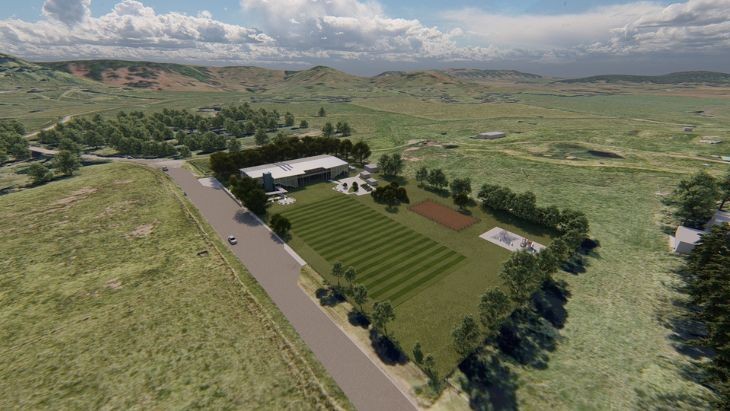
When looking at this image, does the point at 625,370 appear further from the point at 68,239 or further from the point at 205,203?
the point at 68,239

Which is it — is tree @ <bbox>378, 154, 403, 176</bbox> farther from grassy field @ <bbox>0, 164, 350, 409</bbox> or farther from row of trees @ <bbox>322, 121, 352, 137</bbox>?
row of trees @ <bbox>322, 121, 352, 137</bbox>

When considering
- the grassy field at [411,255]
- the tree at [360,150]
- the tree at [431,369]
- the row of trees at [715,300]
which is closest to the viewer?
the row of trees at [715,300]

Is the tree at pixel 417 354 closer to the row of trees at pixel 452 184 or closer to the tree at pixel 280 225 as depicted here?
the tree at pixel 280 225

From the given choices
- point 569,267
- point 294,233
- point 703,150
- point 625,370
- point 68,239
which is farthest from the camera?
point 703,150

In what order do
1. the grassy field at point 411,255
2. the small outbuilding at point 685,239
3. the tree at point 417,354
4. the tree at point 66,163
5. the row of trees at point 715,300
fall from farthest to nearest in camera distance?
1. the tree at point 66,163
2. the small outbuilding at point 685,239
3. the grassy field at point 411,255
4. the tree at point 417,354
5. the row of trees at point 715,300

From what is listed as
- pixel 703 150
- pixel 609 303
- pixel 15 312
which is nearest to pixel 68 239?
pixel 15 312

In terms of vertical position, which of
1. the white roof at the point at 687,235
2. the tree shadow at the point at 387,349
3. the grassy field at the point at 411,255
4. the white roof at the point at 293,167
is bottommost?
the tree shadow at the point at 387,349

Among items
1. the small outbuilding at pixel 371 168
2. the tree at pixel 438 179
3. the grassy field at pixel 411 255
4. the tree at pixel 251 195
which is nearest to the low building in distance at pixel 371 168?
the small outbuilding at pixel 371 168

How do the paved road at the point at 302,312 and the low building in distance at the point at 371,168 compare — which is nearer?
the paved road at the point at 302,312
